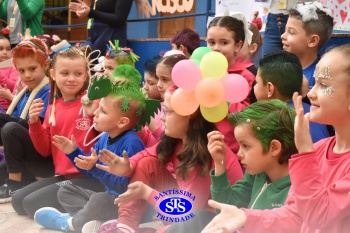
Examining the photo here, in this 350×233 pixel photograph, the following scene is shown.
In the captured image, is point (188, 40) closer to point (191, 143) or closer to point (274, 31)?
point (274, 31)

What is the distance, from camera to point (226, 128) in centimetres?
206

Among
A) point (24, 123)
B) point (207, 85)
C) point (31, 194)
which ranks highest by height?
point (207, 85)

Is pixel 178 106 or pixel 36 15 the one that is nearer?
pixel 178 106

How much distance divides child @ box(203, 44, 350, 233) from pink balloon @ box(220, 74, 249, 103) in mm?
466

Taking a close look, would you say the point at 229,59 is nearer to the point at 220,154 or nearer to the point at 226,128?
the point at 226,128

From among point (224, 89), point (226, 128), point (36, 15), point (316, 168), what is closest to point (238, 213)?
point (316, 168)

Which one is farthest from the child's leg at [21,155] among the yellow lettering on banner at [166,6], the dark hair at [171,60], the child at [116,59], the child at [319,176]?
the yellow lettering on banner at [166,6]

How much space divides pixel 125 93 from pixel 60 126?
0.59 meters

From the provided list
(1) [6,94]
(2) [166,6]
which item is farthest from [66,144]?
(2) [166,6]

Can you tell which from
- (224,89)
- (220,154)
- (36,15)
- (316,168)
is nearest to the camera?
(316,168)

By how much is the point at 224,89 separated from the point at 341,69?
577 millimetres

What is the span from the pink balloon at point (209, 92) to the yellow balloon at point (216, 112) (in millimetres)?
A: 23

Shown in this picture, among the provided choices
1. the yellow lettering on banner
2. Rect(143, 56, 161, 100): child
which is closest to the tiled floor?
Rect(143, 56, 161, 100): child

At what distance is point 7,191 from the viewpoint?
9.30 ft
